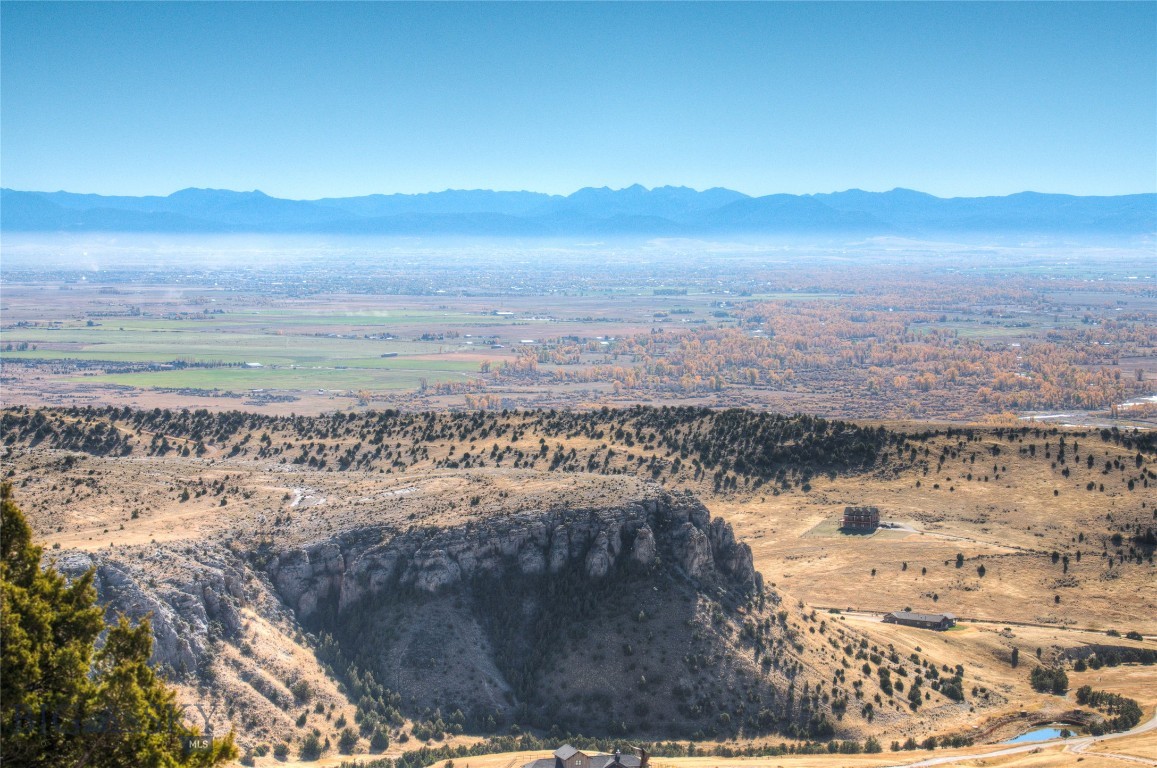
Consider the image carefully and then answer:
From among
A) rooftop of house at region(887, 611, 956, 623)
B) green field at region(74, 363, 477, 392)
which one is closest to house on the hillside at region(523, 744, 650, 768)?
rooftop of house at region(887, 611, 956, 623)

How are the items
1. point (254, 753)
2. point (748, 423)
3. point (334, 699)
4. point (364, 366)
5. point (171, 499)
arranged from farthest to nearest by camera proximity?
1. point (364, 366)
2. point (748, 423)
3. point (171, 499)
4. point (334, 699)
5. point (254, 753)

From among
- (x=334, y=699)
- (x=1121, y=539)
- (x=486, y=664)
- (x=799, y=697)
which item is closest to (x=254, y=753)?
(x=334, y=699)

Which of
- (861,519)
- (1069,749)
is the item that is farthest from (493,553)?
(861,519)

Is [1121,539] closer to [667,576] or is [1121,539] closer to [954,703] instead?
[954,703]

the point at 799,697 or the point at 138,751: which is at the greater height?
the point at 138,751

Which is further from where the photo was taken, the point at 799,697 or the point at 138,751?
the point at 799,697

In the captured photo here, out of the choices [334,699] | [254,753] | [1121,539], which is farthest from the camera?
[1121,539]

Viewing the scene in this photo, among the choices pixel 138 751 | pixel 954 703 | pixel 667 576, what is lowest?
pixel 954 703
